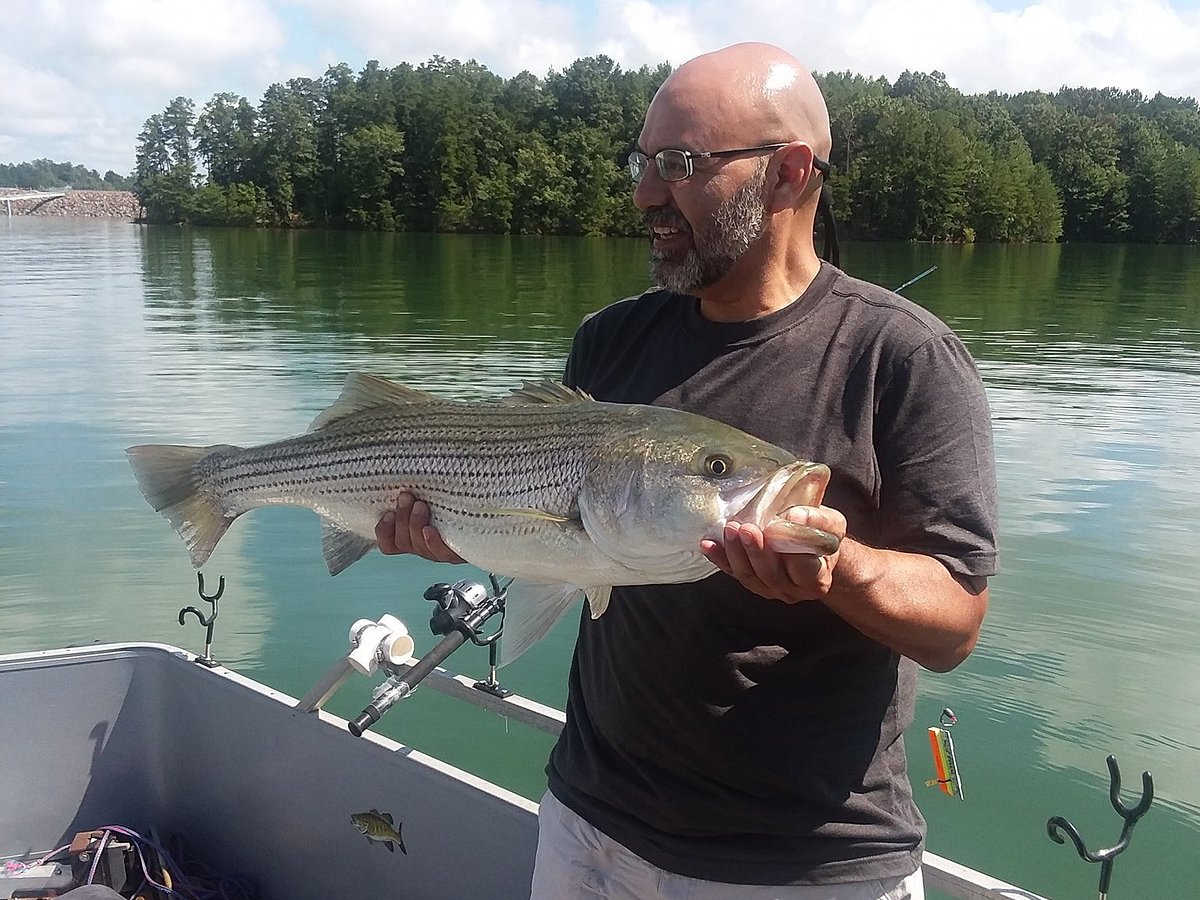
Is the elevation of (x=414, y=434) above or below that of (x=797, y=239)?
below

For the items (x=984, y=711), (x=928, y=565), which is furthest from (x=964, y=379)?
(x=984, y=711)

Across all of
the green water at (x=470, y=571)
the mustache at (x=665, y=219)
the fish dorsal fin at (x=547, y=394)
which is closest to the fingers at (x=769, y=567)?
the fish dorsal fin at (x=547, y=394)

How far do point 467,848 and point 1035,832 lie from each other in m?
3.94

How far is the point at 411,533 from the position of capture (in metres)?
3.04

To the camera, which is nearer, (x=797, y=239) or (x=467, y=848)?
(x=797, y=239)

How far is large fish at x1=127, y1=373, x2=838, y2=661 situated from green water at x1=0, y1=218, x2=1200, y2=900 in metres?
3.90

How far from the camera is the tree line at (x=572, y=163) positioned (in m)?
88.8

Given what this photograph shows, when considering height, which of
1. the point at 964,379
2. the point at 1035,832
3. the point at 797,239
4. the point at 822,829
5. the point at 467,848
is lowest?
the point at 1035,832

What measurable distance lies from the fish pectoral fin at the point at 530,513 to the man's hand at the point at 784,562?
58 centimetres

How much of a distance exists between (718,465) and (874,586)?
0.45 meters

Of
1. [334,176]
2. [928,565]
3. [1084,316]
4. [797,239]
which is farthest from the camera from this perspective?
[334,176]

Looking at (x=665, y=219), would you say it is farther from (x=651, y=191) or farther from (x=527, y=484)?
(x=527, y=484)

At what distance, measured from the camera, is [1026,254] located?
236 feet

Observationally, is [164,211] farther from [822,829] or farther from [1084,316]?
[822,829]
